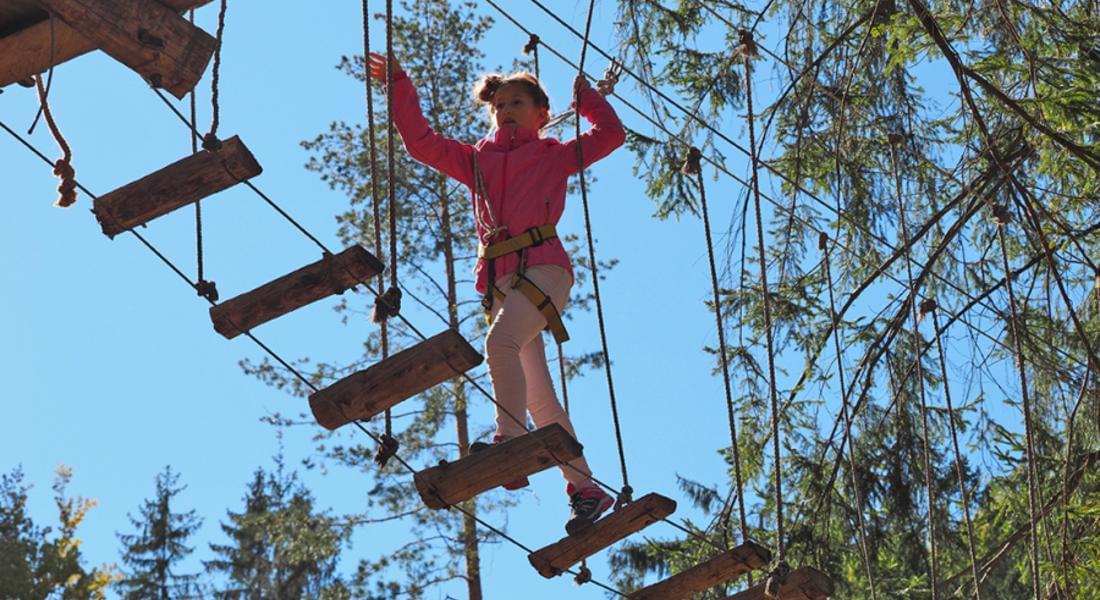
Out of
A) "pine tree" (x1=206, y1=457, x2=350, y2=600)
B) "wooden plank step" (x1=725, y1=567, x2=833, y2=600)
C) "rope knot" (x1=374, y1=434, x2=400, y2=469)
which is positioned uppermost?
"pine tree" (x1=206, y1=457, x2=350, y2=600)

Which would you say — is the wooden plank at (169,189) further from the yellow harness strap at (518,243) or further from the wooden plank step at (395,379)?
the yellow harness strap at (518,243)

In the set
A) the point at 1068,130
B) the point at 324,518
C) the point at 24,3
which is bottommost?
the point at 24,3

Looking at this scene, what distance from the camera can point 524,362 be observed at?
4.60 meters

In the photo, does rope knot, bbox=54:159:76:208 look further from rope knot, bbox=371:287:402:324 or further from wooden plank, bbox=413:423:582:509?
wooden plank, bbox=413:423:582:509

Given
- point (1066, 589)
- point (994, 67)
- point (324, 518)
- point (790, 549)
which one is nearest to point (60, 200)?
point (994, 67)

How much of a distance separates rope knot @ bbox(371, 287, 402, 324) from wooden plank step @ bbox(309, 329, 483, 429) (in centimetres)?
18

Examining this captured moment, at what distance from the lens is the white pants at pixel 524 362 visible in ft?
14.4

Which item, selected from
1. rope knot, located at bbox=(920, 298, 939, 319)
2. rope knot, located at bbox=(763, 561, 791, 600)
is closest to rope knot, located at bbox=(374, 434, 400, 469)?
rope knot, located at bbox=(763, 561, 791, 600)

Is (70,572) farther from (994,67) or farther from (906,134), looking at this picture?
(994,67)

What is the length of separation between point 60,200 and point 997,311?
4.16 m

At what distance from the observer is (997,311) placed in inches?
273

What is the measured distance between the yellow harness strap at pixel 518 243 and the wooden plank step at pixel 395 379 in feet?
2.36

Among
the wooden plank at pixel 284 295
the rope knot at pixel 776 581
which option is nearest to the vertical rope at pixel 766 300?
the rope knot at pixel 776 581

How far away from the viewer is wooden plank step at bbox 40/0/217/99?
350cm
